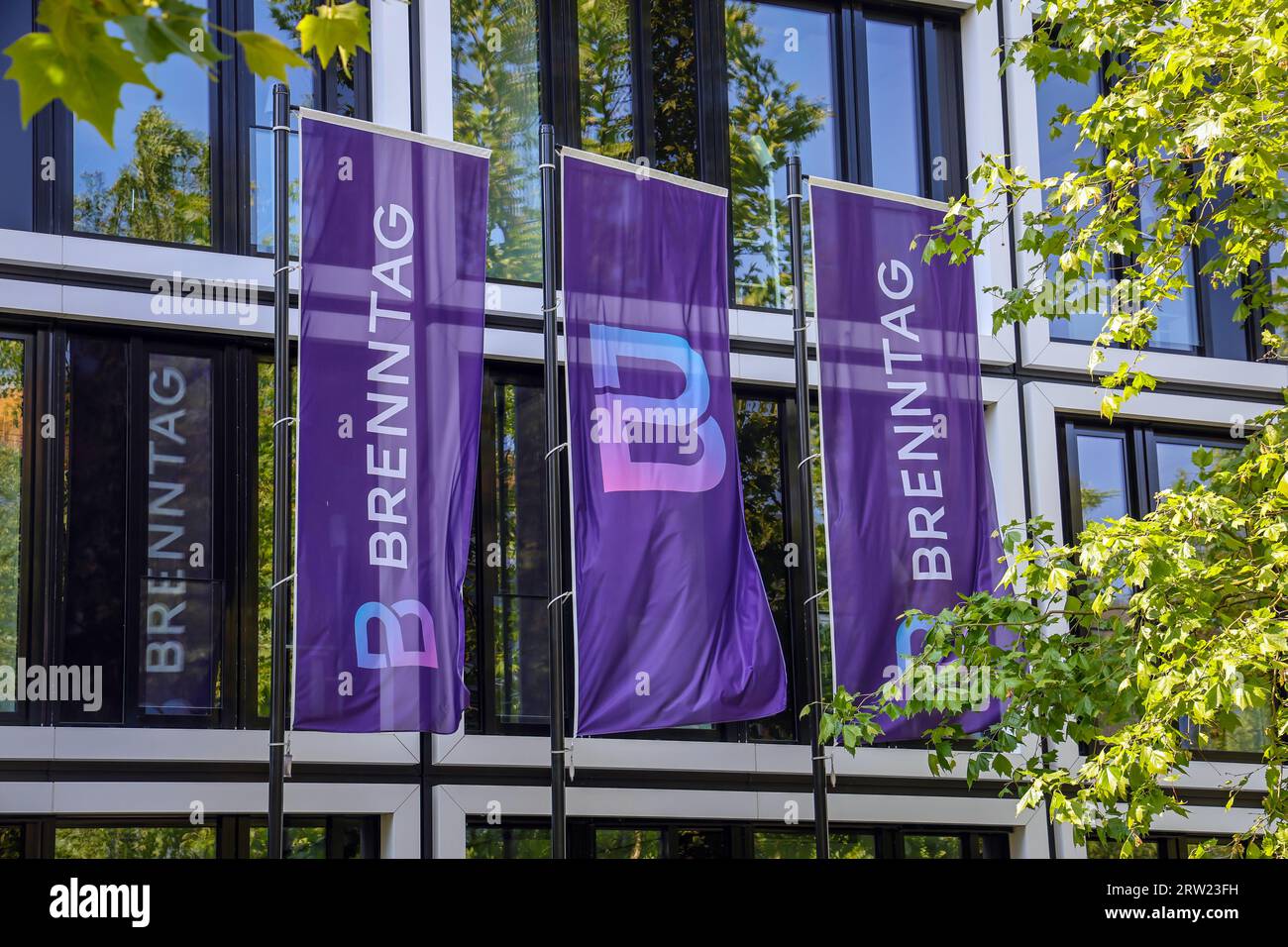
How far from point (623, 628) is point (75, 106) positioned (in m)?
6.91

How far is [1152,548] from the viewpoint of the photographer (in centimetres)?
755

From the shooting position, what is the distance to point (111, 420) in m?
10.6

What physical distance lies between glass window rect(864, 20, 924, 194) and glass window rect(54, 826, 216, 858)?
7.12m

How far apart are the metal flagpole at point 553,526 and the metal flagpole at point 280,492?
1539 mm

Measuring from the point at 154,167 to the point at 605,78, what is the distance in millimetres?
3478

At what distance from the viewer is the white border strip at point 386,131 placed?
32.1 feet

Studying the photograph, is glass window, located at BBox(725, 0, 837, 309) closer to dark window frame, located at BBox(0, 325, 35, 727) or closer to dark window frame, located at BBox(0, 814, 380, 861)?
dark window frame, located at BBox(0, 814, 380, 861)

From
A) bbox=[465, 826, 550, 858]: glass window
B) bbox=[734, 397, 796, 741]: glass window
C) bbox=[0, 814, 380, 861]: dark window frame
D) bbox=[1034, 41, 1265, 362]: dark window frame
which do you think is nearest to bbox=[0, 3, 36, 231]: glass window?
bbox=[0, 814, 380, 861]: dark window frame

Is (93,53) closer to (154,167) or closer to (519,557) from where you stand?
(154,167)

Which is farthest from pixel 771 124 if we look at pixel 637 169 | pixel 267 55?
pixel 267 55

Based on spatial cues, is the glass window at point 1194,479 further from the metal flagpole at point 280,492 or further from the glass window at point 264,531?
the metal flagpole at point 280,492

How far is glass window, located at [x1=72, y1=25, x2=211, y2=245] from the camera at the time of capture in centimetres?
1081

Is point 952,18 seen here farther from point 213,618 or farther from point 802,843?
point 213,618
